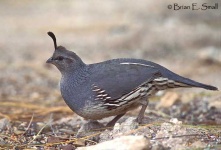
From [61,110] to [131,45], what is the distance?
183 inches

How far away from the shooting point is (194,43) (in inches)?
397

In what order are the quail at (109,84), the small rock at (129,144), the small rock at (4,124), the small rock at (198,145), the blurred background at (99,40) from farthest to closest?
1. the blurred background at (99,40)
2. the small rock at (4,124)
3. the quail at (109,84)
4. the small rock at (198,145)
5. the small rock at (129,144)

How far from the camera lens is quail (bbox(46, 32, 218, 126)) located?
15.3 ft

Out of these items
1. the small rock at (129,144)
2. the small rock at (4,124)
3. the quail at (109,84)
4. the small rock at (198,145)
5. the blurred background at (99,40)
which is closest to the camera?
the small rock at (129,144)

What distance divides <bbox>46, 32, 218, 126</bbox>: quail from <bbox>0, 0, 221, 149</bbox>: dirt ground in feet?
0.70

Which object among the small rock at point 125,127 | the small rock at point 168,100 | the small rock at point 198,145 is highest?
the small rock at point 168,100

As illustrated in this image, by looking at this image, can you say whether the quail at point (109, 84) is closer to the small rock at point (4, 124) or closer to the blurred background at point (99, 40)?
the small rock at point (4, 124)

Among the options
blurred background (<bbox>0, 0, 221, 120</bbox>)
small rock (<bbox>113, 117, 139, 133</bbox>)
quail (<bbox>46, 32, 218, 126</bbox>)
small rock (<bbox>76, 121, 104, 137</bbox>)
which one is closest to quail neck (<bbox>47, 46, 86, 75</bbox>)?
quail (<bbox>46, 32, 218, 126</bbox>)

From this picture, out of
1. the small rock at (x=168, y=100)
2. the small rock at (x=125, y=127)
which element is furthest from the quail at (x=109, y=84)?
the small rock at (x=168, y=100)

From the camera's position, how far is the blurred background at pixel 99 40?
7791mm

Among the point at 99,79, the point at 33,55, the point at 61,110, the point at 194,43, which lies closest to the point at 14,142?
the point at 99,79

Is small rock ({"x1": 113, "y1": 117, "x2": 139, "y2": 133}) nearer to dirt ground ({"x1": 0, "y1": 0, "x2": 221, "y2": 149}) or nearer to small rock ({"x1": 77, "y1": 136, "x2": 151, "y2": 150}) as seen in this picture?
dirt ground ({"x1": 0, "y1": 0, "x2": 221, "y2": 149})

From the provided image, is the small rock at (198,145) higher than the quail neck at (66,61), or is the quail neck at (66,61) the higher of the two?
the quail neck at (66,61)

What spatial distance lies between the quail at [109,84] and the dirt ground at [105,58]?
8.4 inches
